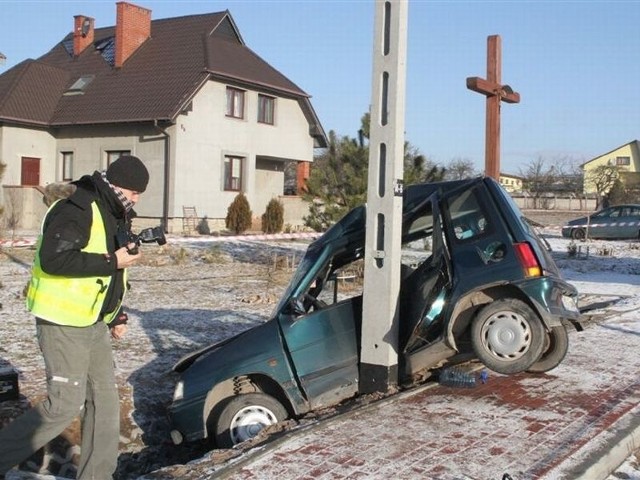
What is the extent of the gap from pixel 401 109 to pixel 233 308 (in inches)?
248

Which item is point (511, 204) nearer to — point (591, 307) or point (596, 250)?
point (591, 307)

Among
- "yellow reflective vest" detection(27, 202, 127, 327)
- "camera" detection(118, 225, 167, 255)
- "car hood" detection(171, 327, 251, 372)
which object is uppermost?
"camera" detection(118, 225, 167, 255)

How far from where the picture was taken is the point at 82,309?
437 centimetres

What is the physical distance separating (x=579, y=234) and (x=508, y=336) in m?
25.7

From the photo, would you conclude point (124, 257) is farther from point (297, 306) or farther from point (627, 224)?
point (627, 224)

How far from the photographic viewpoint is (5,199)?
29.4 meters

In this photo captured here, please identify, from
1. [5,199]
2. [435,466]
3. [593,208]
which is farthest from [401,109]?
[593,208]

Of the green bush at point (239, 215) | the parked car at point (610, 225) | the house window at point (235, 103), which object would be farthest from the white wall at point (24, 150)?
the parked car at point (610, 225)

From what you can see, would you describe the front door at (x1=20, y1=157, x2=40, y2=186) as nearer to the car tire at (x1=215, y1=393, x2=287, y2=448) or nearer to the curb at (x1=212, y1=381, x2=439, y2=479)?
the car tire at (x1=215, y1=393, x2=287, y2=448)

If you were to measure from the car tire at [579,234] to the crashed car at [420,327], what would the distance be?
80.3 feet

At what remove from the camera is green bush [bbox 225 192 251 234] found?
29172 mm

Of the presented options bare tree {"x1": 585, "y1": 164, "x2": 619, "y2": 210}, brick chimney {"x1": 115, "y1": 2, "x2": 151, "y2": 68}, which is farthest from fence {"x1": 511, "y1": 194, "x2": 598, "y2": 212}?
brick chimney {"x1": 115, "y1": 2, "x2": 151, "y2": 68}

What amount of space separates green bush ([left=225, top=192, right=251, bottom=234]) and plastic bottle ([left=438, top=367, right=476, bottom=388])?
2312 cm

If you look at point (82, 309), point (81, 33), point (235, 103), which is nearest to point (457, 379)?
point (82, 309)
